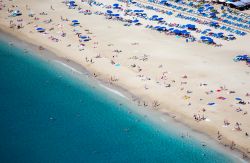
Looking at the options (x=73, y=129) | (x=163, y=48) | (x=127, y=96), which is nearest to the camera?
(x=73, y=129)

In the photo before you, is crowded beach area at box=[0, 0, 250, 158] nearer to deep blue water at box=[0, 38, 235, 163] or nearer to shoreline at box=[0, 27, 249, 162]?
shoreline at box=[0, 27, 249, 162]

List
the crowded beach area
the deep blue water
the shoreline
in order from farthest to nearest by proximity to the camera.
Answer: the crowded beach area
the shoreline
the deep blue water

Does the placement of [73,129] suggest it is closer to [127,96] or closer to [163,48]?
[127,96]

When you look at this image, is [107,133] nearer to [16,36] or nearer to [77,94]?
[77,94]

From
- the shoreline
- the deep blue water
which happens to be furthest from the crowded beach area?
the deep blue water

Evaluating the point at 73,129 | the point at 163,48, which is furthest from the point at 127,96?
the point at 163,48

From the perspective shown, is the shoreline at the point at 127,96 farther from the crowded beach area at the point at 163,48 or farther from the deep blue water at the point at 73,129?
the deep blue water at the point at 73,129

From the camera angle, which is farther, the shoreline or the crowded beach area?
the crowded beach area
